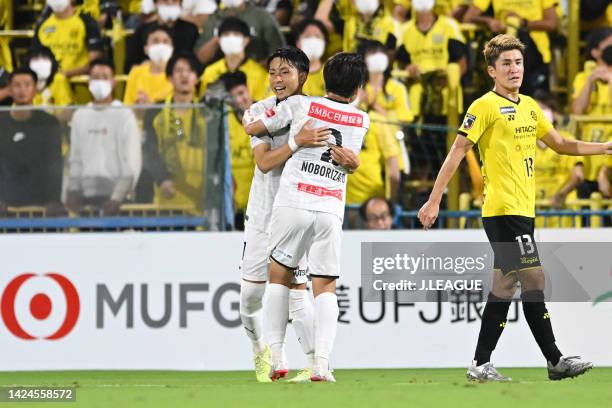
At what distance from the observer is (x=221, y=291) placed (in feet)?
41.8

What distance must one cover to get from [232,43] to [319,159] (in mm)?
6564

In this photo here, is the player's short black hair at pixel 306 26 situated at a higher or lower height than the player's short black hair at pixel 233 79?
higher

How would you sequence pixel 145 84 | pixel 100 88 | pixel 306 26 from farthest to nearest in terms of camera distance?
pixel 145 84
pixel 100 88
pixel 306 26

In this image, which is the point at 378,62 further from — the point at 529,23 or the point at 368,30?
the point at 529,23

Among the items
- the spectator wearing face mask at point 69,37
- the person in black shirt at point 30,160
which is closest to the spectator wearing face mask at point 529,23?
the spectator wearing face mask at point 69,37

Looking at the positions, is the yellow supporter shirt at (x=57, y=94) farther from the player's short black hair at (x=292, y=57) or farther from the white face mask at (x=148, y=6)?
the player's short black hair at (x=292, y=57)

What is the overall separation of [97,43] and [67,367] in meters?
5.58

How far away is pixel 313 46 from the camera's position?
49.8 feet

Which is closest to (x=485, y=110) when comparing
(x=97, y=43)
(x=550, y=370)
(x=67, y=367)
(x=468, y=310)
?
(x=550, y=370)

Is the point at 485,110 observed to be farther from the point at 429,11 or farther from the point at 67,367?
the point at 429,11

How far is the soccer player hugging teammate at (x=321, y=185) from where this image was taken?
882 centimetres

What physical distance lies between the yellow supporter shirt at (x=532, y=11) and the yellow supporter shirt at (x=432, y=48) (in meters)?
0.71

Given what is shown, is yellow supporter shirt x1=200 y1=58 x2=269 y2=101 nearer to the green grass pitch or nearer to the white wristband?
the white wristband

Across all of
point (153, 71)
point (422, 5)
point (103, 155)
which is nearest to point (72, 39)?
point (153, 71)
